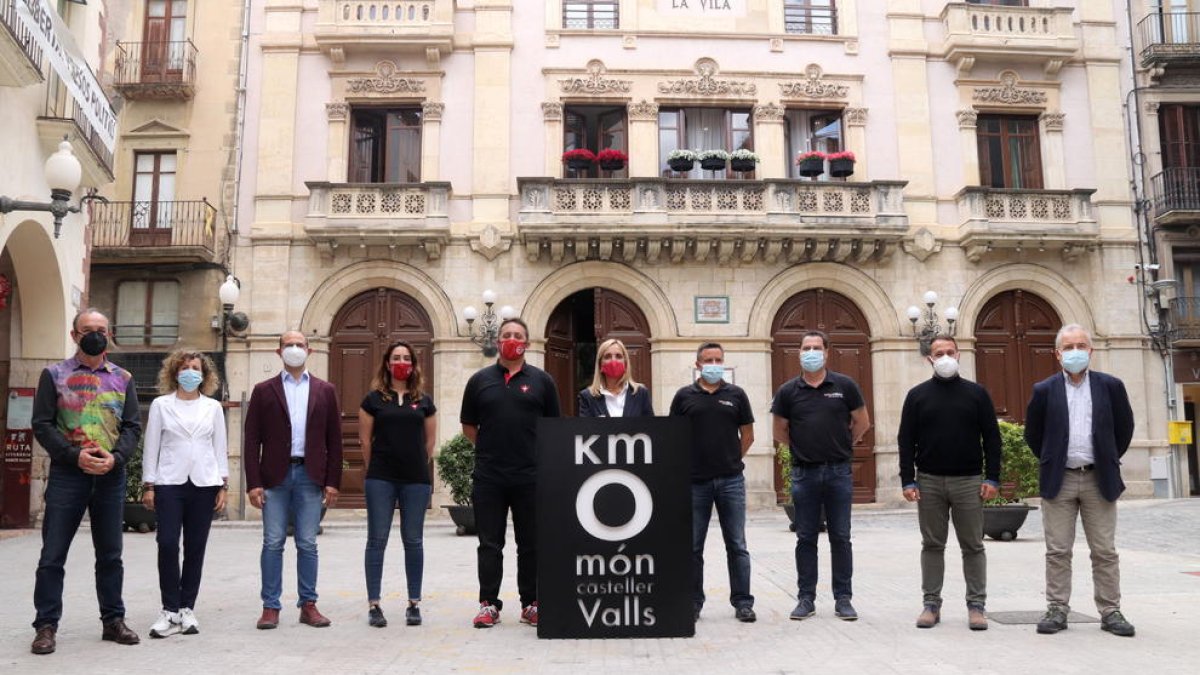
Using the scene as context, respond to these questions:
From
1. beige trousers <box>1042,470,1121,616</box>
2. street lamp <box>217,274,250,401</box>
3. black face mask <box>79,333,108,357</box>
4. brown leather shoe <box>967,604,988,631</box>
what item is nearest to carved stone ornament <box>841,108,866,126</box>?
street lamp <box>217,274,250,401</box>

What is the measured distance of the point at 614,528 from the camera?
6395mm

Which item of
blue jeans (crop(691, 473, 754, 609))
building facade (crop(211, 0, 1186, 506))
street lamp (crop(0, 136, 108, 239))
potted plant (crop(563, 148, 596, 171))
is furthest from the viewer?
potted plant (crop(563, 148, 596, 171))

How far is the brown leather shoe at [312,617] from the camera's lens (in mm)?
6871

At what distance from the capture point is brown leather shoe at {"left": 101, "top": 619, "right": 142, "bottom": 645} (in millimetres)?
6297

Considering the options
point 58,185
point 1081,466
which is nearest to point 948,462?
point 1081,466

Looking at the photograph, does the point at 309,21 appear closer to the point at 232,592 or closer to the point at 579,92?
the point at 579,92

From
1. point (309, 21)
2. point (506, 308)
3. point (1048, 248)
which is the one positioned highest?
point (309, 21)

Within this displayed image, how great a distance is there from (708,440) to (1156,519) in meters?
12.3

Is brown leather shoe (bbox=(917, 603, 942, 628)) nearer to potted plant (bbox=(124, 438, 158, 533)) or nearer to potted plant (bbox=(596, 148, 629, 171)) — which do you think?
potted plant (bbox=(124, 438, 158, 533))

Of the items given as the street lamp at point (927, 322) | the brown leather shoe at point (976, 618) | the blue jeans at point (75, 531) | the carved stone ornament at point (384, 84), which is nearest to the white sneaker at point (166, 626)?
the blue jeans at point (75, 531)

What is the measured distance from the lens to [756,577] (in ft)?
31.6

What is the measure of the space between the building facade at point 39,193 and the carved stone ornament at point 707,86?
11.6 metres

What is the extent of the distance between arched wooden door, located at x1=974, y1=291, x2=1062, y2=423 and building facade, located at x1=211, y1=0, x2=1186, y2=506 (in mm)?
63

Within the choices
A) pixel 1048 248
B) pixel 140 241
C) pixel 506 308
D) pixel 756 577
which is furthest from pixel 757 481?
pixel 140 241
